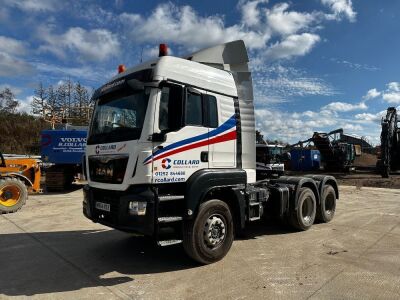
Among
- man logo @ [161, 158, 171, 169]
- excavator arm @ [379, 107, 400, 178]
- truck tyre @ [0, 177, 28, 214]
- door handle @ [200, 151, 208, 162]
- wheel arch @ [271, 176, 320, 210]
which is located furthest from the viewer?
excavator arm @ [379, 107, 400, 178]

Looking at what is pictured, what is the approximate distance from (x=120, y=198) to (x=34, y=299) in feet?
5.43

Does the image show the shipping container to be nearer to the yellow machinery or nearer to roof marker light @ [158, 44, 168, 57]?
the yellow machinery

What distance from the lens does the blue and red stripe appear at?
5.49 meters

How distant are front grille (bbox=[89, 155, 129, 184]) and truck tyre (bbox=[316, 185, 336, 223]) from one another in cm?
550

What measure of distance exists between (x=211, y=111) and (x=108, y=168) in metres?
1.90

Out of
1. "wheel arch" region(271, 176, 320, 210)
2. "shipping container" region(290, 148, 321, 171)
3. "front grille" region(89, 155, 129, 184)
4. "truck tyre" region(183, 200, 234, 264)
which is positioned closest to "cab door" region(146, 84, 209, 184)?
"front grille" region(89, 155, 129, 184)

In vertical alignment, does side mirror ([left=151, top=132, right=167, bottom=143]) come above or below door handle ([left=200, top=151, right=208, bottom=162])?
above

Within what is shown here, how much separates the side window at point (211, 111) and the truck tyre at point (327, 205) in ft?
14.0

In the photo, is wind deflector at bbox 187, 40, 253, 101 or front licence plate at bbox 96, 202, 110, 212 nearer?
front licence plate at bbox 96, 202, 110, 212

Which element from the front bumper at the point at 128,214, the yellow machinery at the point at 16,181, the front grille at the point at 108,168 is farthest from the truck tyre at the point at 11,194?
the front bumper at the point at 128,214

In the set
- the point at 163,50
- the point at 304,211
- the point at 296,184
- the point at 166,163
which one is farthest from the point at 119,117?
the point at 304,211

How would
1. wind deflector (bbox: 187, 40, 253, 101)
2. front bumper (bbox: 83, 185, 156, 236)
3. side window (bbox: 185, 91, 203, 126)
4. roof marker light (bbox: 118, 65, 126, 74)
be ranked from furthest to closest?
wind deflector (bbox: 187, 40, 253, 101), roof marker light (bbox: 118, 65, 126, 74), side window (bbox: 185, 91, 203, 126), front bumper (bbox: 83, 185, 156, 236)

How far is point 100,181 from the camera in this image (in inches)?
240

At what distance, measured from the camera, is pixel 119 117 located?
5918 mm
